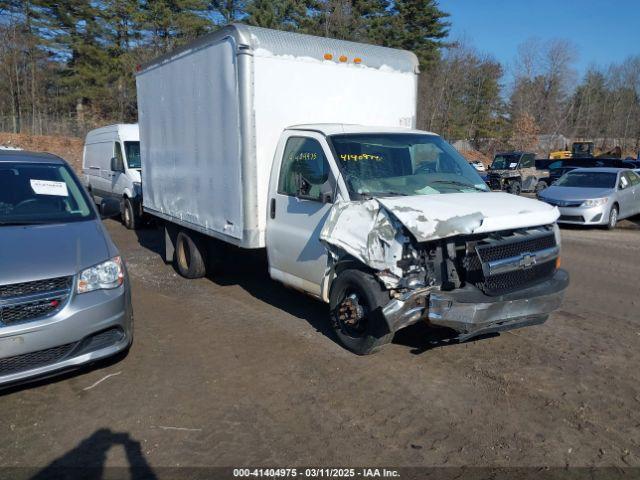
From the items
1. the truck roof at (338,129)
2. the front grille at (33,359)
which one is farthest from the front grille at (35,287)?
the truck roof at (338,129)

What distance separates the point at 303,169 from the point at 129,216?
28.9 ft

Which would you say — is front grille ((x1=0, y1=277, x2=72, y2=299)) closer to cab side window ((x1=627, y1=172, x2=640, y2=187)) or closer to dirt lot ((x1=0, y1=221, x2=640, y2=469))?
dirt lot ((x1=0, y1=221, x2=640, y2=469))

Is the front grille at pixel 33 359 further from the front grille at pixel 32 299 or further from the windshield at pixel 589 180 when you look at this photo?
the windshield at pixel 589 180

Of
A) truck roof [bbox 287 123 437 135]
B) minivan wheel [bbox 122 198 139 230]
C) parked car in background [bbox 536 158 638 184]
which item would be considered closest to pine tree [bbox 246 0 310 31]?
parked car in background [bbox 536 158 638 184]

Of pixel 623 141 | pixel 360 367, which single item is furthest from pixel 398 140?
pixel 623 141

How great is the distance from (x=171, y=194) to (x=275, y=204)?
2780 millimetres

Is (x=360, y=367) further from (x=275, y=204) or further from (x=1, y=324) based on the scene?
(x=1, y=324)

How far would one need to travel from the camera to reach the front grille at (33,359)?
12.6ft

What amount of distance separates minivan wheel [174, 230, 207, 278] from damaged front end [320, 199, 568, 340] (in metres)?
3.68

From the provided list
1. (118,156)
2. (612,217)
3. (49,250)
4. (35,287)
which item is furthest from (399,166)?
(612,217)

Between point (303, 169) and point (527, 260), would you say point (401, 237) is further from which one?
point (303, 169)

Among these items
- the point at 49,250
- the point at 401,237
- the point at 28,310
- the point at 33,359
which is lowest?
the point at 33,359

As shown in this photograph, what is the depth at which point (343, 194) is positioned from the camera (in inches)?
197

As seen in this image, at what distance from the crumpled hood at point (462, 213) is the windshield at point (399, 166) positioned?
35 centimetres
